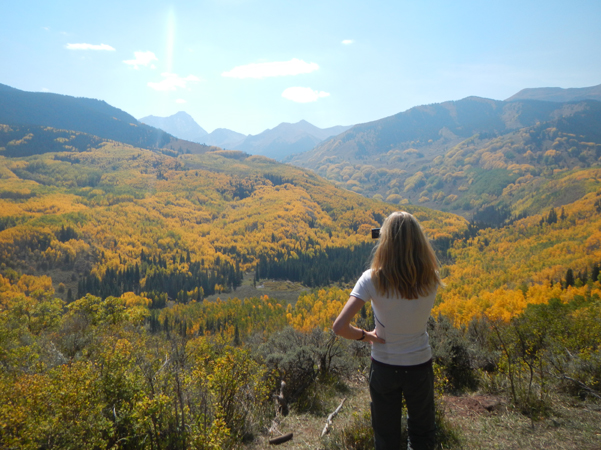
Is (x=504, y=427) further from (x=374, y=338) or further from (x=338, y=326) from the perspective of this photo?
(x=338, y=326)

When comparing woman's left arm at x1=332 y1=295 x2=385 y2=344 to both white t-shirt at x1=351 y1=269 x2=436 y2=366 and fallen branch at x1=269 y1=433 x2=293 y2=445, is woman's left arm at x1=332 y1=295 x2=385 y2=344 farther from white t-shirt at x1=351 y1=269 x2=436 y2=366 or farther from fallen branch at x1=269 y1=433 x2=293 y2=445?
fallen branch at x1=269 y1=433 x2=293 y2=445

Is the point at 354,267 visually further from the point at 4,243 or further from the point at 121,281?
the point at 4,243

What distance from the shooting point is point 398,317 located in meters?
3.79

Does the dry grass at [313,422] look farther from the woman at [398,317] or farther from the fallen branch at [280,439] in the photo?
the woman at [398,317]

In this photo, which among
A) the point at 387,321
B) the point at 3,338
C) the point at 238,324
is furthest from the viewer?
the point at 238,324

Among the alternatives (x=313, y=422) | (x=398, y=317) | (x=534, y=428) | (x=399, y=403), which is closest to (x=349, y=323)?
(x=398, y=317)

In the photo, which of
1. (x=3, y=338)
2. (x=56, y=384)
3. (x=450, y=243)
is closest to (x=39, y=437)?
(x=56, y=384)

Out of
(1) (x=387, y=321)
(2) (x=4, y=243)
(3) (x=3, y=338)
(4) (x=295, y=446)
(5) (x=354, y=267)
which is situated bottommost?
(5) (x=354, y=267)

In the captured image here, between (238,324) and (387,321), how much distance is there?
92.4m

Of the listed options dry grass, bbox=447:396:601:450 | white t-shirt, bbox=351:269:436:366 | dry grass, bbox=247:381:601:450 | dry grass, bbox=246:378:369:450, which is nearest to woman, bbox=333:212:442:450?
white t-shirt, bbox=351:269:436:366

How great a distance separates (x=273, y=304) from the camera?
114188mm

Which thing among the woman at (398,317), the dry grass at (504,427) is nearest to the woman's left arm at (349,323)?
the woman at (398,317)

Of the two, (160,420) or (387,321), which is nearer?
(387,321)

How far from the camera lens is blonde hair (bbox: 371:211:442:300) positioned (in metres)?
3.68
